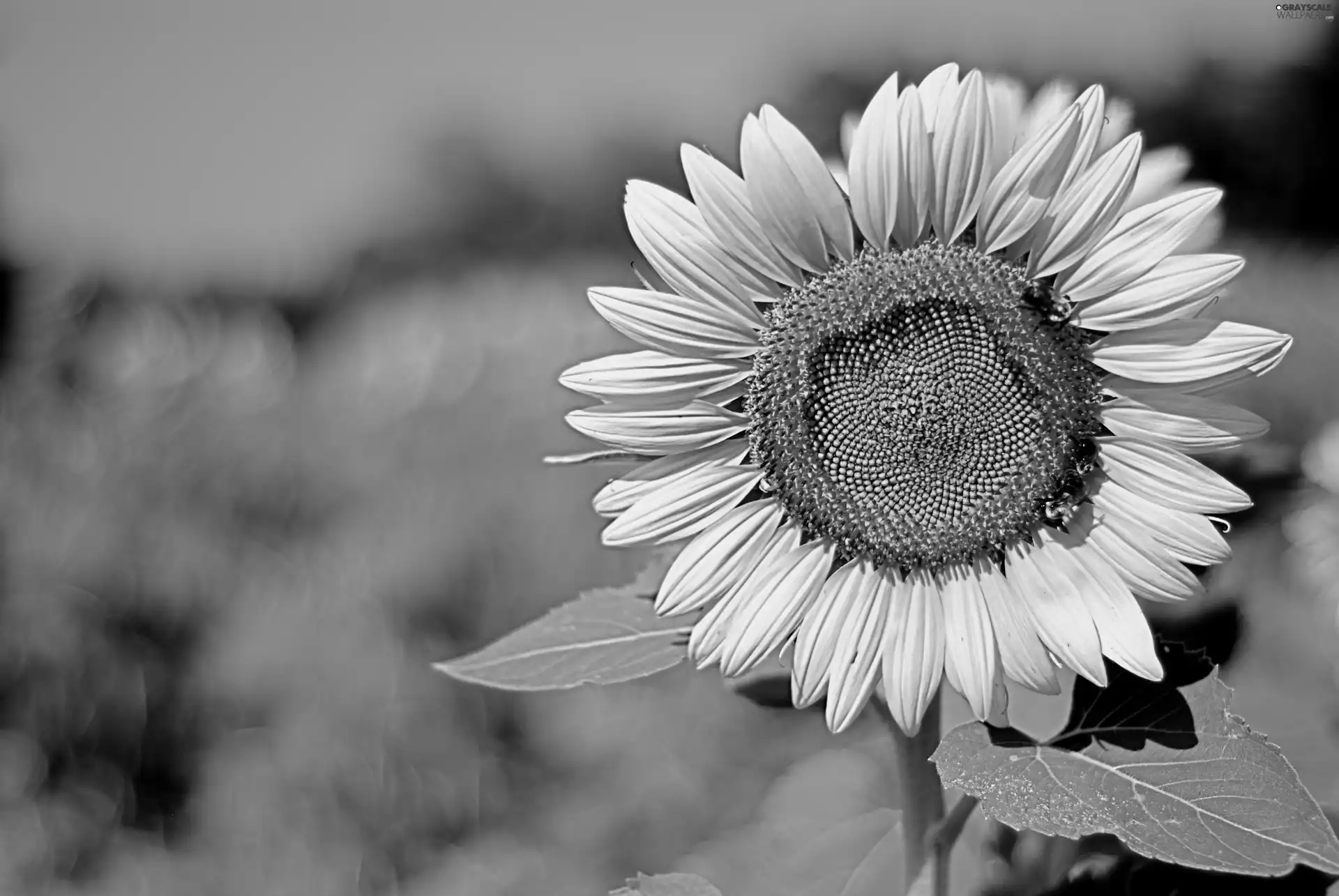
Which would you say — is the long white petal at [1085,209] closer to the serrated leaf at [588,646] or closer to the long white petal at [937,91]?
the long white petal at [937,91]

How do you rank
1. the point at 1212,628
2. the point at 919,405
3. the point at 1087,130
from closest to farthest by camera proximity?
the point at 1087,130, the point at 919,405, the point at 1212,628

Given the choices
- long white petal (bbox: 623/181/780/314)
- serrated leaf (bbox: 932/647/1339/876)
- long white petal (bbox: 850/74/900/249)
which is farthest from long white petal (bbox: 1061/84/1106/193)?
serrated leaf (bbox: 932/647/1339/876)

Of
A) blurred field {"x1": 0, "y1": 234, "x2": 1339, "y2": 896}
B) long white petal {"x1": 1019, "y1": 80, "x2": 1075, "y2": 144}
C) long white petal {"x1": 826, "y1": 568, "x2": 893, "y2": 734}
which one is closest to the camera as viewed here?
Answer: long white petal {"x1": 826, "y1": 568, "x2": 893, "y2": 734}

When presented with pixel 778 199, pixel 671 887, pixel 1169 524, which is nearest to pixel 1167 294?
pixel 1169 524

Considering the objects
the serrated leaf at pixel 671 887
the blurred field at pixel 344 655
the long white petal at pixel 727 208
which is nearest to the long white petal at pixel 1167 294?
the long white petal at pixel 727 208

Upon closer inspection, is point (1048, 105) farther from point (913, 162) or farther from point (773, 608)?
point (773, 608)

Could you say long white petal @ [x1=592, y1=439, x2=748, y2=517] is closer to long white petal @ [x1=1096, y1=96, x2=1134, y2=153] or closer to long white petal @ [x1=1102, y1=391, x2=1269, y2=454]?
long white petal @ [x1=1102, y1=391, x2=1269, y2=454]
